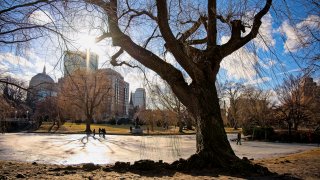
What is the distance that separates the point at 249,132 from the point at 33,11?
45437 millimetres

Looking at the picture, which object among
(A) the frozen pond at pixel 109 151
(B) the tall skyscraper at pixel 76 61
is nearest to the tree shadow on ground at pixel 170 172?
(A) the frozen pond at pixel 109 151

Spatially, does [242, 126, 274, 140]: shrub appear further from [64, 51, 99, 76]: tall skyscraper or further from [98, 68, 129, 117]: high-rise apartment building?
[64, 51, 99, 76]: tall skyscraper

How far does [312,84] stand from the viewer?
886 inches

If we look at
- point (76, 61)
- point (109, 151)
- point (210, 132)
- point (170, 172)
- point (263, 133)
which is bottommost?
point (109, 151)

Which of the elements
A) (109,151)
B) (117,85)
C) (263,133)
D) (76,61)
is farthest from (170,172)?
(263,133)

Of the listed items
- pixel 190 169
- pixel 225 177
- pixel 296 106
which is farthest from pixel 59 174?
pixel 296 106

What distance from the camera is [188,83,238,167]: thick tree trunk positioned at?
8.91m

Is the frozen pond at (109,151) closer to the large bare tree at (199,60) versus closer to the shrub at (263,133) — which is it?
the large bare tree at (199,60)

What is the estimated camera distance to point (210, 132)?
9227mm

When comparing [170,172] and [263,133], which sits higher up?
[170,172]

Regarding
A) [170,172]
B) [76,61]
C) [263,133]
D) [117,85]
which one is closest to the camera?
[170,172]

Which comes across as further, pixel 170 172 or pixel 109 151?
pixel 109 151

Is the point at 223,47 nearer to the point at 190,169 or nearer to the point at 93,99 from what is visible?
the point at 190,169

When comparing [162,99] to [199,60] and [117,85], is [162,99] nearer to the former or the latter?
[199,60]
